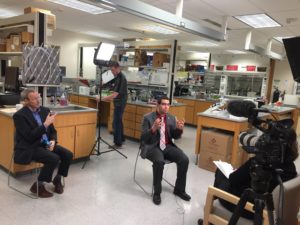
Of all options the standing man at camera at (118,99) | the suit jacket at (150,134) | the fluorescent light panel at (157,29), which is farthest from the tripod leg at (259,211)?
the fluorescent light panel at (157,29)

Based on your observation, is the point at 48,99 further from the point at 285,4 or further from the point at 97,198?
the point at 285,4

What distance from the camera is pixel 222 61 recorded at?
11.5 meters

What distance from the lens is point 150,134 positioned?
2.91 metres

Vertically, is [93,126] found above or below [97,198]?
above

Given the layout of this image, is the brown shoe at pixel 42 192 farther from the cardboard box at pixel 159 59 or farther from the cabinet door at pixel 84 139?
the cardboard box at pixel 159 59

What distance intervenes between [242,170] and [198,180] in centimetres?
164

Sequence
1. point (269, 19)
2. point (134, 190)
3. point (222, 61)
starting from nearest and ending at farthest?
1. point (134, 190)
2. point (269, 19)
3. point (222, 61)

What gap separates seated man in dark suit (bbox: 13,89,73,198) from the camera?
8.67ft

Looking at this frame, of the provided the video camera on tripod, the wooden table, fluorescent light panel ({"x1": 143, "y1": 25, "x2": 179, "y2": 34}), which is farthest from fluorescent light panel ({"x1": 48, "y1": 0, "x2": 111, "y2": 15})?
the video camera on tripod

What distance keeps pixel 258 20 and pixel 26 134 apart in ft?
15.3

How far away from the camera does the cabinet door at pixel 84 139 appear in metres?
3.65

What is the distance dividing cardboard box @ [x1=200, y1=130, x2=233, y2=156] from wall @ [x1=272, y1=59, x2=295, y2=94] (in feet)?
24.4

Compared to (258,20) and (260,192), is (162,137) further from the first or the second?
(258,20)

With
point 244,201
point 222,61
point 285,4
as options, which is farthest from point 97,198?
point 222,61
